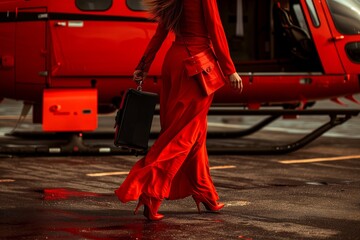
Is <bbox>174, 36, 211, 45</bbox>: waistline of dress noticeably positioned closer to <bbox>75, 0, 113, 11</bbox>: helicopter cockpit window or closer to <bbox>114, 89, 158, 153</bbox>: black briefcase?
<bbox>114, 89, 158, 153</bbox>: black briefcase

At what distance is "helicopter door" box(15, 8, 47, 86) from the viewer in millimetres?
12492

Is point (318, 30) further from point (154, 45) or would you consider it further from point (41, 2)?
point (154, 45)

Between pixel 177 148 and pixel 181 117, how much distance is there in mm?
256

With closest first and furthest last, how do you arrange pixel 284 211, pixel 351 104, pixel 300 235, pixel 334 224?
pixel 300 235 → pixel 334 224 → pixel 284 211 → pixel 351 104

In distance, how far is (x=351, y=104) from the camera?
25.8 metres

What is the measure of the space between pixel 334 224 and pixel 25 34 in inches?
241

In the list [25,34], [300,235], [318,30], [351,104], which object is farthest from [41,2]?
[351,104]

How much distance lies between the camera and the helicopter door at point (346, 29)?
1325 centimetres

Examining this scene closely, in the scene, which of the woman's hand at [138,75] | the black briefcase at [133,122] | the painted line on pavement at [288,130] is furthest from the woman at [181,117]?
the painted line on pavement at [288,130]

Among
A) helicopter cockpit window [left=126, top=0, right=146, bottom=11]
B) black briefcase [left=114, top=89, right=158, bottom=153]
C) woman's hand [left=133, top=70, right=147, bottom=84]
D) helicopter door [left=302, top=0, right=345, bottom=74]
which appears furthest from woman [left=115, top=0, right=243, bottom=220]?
helicopter door [left=302, top=0, right=345, bottom=74]

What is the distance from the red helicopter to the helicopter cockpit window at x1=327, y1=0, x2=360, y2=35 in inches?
0.5

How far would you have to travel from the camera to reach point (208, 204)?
320 inches

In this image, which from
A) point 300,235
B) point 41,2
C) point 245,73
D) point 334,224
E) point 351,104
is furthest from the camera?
point 351,104

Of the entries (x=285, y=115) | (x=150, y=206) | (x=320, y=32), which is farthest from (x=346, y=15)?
(x=150, y=206)
